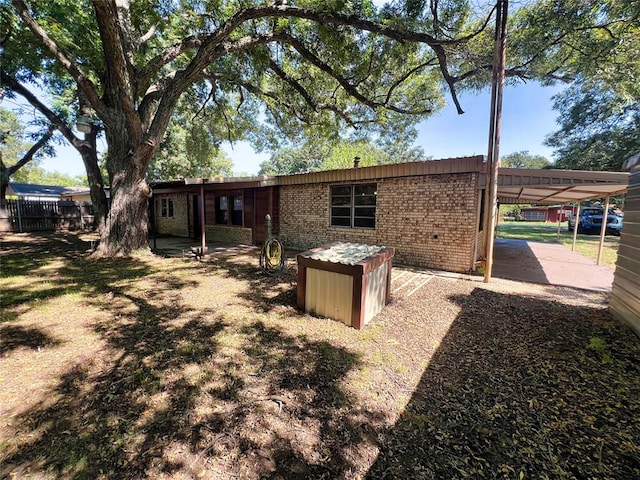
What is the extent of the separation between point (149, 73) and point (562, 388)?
35.7 ft

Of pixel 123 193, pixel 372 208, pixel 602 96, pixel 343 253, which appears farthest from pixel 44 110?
pixel 602 96

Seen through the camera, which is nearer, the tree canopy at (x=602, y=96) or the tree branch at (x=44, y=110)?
the tree canopy at (x=602, y=96)

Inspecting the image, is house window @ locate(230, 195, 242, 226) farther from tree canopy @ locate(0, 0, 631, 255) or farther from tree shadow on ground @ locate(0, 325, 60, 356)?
tree shadow on ground @ locate(0, 325, 60, 356)

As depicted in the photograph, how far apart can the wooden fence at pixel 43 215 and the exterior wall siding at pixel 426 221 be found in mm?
17187

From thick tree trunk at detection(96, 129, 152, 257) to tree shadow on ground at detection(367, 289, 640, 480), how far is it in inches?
350

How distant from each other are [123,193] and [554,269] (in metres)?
12.7

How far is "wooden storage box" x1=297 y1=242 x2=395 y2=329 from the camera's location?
382cm

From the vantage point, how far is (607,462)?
181cm

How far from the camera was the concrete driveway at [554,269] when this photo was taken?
6246mm

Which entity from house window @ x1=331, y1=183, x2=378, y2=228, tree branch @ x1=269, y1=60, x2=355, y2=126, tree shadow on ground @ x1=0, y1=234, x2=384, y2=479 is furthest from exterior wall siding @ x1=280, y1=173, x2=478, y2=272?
tree shadow on ground @ x1=0, y1=234, x2=384, y2=479

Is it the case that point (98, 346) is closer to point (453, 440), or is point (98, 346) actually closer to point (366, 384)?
point (366, 384)

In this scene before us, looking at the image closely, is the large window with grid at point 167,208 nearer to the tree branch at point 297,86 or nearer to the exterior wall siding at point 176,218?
the exterior wall siding at point 176,218

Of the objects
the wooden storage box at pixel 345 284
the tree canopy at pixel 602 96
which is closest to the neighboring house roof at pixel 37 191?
the wooden storage box at pixel 345 284

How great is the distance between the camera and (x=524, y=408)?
234cm
